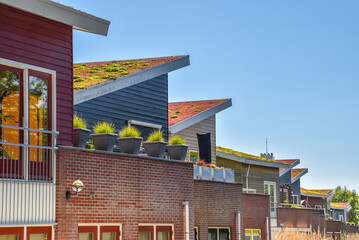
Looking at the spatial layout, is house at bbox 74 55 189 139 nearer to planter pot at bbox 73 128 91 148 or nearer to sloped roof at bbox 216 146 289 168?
planter pot at bbox 73 128 91 148

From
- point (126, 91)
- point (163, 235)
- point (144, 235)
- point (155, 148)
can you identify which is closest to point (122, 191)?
point (144, 235)

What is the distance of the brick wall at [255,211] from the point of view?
97.0 ft

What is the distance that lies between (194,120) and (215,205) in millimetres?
8010

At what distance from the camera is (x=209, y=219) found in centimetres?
2416

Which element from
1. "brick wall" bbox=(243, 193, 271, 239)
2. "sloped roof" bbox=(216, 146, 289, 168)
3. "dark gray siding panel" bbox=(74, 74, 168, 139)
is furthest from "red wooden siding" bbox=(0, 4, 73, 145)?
"sloped roof" bbox=(216, 146, 289, 168)

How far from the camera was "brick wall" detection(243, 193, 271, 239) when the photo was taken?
29578 mm

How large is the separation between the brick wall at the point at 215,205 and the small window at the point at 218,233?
0.21 m

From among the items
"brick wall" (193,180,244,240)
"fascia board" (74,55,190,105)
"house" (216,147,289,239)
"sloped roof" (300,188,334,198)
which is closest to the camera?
"fascia board" (74,55,190,105)

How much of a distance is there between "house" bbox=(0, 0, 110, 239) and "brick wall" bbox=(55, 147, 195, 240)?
0.42 meters

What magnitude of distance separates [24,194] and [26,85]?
2660 millimetres

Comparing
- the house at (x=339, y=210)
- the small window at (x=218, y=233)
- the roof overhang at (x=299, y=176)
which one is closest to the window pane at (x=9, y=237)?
the small window at (x=218, y=233)

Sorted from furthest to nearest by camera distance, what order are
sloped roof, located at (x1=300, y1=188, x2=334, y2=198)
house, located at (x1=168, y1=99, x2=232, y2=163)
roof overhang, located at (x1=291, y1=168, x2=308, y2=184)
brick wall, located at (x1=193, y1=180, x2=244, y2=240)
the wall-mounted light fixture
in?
sloped roof, located at (x1=300, y1=188, x2=334, y2=198)
roof overhang, located at (x1=291, y1=168, x2=308, y2=184)
house, located at (x1=168, y1=99, x2=232, y2=163)
brick wall, located at (x1=193, y1=180, x2=244, y2=240)
the wall-mounted light fixture

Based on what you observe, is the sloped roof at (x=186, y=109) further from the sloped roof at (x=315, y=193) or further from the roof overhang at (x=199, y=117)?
the sloped roof at (x=315, y=193)

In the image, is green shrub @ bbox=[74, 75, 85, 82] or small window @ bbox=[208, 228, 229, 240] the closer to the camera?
green shrub @ bbox=[74, 75, 85, 82]
